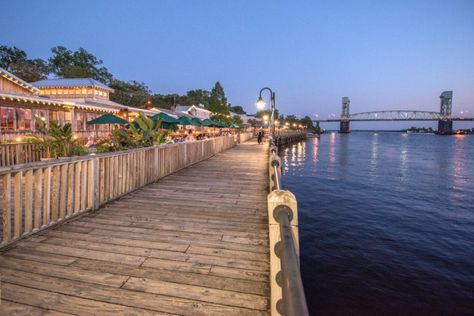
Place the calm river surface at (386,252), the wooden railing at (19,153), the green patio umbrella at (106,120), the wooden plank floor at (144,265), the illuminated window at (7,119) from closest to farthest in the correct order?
1. the wooden plank floor at (144,265)
2. the calm river surface at (386,252)
3. the wooden railing at (19,153)
4. the green patio umbrella at (106,120)
5. the illuminated window at (7,119)

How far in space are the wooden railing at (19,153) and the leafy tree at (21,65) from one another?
50.6 metres

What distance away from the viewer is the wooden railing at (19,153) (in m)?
10.2

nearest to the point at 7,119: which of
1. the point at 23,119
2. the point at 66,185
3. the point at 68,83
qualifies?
the point at 23,119

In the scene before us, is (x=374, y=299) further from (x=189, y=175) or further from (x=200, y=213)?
(x=189, y=175)

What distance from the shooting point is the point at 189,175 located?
1023 centimetres

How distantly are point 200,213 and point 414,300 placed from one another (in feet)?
18.1

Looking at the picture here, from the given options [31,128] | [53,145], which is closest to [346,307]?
[53,145]

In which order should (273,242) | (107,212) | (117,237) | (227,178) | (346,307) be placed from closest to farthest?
(273,242)
(117,237)
(107,212)
(346,307)
(227,178)

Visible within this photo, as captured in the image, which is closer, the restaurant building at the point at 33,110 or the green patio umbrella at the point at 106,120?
the green patio umbrella at the point at 106,120

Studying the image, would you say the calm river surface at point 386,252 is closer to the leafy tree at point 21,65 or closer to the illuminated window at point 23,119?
the illuminated window at point 23,119

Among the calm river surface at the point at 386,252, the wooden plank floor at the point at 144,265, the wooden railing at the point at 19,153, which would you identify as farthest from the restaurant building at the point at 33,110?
the calm river surface at the point at 386,252

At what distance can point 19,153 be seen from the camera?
419 inches

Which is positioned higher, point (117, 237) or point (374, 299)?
point (117, 237)

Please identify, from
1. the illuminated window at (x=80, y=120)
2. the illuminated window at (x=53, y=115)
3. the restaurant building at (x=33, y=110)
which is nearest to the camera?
the restaurant building at (x=33, y=110)
